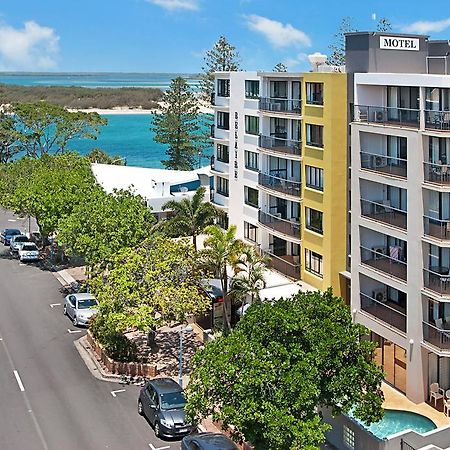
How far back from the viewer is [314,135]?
3838cm

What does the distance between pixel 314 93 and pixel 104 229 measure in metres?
13.2

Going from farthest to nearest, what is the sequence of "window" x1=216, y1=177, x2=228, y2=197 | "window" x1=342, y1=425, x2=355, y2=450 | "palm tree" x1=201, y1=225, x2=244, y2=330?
1. "window" x1=216, y1=177, x2=228, y2=197
2. "palm tree" x1=201, y1=225, x2=244, y2=330
3. "window" x1=342, y1=425, x2=355, y2=450

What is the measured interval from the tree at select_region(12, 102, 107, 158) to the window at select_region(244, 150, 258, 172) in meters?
42.3

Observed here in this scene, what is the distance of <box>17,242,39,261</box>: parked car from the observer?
2201 inches

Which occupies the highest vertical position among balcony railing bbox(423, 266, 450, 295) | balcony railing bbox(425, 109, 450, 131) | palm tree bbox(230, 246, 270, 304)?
balcony railing bbox(425, 109, 450, 131)

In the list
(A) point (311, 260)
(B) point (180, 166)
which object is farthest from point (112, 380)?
(B) point (180, 166)

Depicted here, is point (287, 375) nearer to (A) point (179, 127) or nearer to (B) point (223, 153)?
(B) point (223, 153)

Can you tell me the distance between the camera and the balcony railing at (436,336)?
28.9 metres

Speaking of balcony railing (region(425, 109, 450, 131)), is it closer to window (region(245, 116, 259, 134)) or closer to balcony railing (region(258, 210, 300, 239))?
balcony railing (region(258, 210, 300, 239))

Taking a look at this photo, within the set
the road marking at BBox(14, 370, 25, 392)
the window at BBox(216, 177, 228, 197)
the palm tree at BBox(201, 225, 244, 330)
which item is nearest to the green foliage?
the palm tree at BBox(201, 225, 244, 330)

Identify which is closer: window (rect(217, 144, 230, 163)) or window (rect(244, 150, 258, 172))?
window (rect(244, 150, 258, 172))

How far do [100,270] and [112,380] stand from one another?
6.37 meters

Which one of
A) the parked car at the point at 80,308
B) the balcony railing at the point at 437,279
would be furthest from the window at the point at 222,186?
the balcony railing at the point at 437,279

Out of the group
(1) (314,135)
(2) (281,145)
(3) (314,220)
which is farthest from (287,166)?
(3) (314,220)
